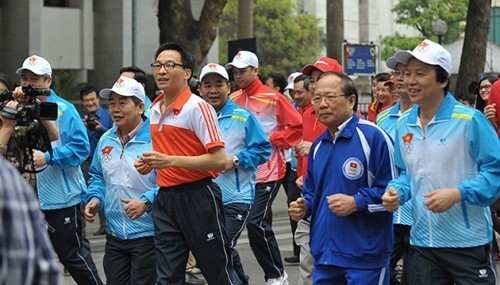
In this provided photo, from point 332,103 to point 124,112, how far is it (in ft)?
6.38

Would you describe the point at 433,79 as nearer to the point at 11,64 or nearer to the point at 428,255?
the point at 428,255

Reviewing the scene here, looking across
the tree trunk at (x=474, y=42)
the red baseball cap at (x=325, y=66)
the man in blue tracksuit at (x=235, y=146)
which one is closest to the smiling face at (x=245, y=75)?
the man in blue tracksuit at (x=235, y=146)

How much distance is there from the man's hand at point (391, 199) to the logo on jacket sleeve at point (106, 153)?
2609 millimetres

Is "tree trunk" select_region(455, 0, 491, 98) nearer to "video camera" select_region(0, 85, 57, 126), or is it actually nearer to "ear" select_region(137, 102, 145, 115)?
"ear" select_region(137, 102, 145, 115)

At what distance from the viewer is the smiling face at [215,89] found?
30.9ft

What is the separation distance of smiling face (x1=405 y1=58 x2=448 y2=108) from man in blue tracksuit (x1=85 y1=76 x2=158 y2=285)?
84.5 inches

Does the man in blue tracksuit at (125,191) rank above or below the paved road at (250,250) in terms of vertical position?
above

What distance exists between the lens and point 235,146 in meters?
9.41

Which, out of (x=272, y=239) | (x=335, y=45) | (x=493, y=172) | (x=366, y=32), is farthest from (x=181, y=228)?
(x=366, y=32)

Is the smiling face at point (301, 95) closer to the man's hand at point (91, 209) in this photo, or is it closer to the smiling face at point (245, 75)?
the smiling face at point (245, 75)

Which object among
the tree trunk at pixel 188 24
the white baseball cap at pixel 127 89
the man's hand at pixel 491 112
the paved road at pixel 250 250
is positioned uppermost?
the tree trunk at pixel 188 24

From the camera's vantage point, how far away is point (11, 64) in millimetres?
33656

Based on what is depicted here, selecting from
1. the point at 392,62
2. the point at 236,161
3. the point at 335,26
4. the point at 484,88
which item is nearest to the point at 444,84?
the point at 392,62

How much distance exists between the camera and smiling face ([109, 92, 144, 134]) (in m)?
7.79
